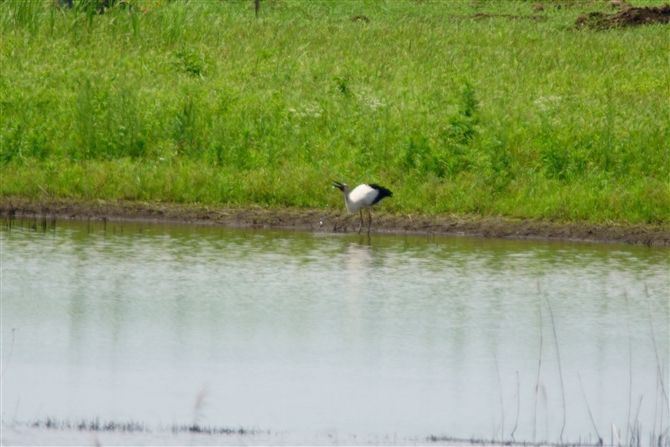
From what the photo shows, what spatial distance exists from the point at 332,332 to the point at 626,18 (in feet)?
57.9

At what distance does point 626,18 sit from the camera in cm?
2377

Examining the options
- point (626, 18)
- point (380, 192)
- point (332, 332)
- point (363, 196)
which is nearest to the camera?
point (332, 332)

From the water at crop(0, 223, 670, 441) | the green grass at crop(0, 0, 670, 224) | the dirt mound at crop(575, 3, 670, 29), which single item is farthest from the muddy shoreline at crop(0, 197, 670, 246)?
the dirt mound at crop(575, 3, 670, 29)

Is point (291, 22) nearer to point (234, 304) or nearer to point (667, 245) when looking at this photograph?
point (667, 245)

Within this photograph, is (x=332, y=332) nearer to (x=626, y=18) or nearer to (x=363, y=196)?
(x=363, y=196)

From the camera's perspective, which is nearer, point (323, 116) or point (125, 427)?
point (125, 427)

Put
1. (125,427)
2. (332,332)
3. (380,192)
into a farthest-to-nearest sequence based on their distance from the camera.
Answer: (380,192) < (332,332) < (125,427)

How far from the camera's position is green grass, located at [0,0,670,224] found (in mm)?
13305

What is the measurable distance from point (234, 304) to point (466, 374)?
2499 millimetres

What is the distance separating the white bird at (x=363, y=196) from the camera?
40.5 ft

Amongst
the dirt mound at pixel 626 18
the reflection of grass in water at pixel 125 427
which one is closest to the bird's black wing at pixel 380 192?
the reflection of grass in water at pixel 125 427

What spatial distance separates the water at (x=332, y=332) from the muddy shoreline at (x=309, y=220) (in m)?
0.37

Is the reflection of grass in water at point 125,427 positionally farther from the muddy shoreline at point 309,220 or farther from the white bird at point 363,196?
the muddy shoreline at point 309,220

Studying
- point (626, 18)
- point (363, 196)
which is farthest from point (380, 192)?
point (626, 18)
